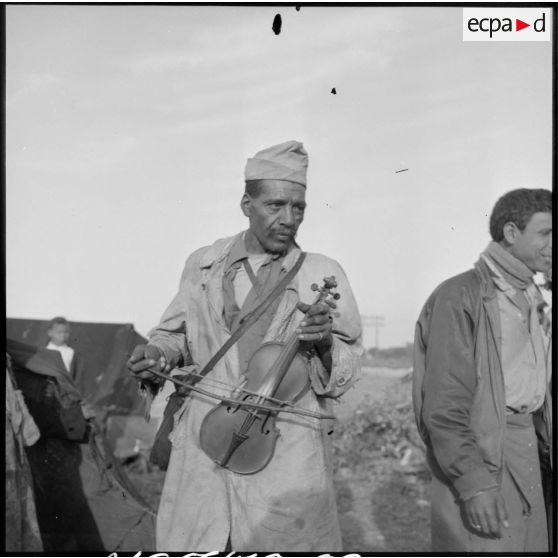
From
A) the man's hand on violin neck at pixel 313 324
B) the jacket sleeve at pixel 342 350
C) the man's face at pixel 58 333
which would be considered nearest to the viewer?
the man's hand on violin neck at pixel 313 324

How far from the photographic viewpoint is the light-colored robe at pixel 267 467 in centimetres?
411

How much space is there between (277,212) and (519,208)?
1.18 meters

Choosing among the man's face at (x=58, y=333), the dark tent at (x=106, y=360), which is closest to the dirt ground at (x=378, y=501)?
the dark tent at (x=106, y=360)

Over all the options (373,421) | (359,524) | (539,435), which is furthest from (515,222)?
(373,421)

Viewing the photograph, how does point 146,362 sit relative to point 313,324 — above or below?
below

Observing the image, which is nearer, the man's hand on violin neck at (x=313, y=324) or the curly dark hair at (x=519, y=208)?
the man's hand on violin neck at (x=313, y=324)

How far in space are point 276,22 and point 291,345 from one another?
1.93m

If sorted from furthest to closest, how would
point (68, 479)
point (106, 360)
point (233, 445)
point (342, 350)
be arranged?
1. point (106, 360)
2. point (68, 479)
3. point (342, 350)
4. point (233, 445)

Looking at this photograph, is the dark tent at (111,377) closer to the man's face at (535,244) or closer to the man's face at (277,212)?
the man's face at (277,212)

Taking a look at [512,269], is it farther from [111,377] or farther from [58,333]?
[111,377]

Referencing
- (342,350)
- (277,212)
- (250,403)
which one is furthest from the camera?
(277,212)

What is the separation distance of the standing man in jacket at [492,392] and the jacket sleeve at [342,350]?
1.07ft

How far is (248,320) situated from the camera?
4266 millimetres

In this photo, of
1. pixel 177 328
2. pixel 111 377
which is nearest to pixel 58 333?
pixel 111 377
